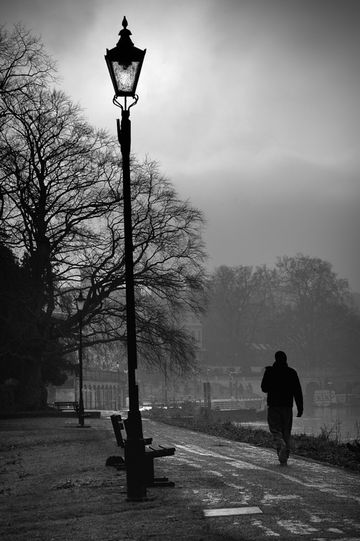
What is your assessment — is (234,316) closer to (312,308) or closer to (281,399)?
(312,308)

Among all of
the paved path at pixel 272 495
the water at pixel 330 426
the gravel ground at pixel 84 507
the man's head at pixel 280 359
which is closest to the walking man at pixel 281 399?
the man's head at pixel 280 359

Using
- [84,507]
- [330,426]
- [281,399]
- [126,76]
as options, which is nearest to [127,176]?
[126,76]

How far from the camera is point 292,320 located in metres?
135

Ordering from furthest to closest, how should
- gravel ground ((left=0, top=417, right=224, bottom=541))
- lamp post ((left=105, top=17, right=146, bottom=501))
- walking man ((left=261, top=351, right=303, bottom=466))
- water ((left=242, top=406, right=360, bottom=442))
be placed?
water ((left=242, top=406, right=360, bottom=442))
walking man ((left=261, top=351, right=303, bottom=466))
lamp post ((left=105, top=17, right=146, bottom=501))
gravel ground ((left=0, top=417, right=224, bottom=541))

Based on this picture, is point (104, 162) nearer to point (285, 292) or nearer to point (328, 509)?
point (328, 509)

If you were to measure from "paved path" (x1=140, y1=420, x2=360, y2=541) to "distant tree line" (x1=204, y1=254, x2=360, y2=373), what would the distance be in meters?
116

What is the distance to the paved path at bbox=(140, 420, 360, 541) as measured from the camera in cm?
726

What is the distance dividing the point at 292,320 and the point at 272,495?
127 metres

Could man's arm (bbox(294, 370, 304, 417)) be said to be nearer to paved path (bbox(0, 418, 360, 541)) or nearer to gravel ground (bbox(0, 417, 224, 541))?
paved path (bbox(0, 418, 360, 541))

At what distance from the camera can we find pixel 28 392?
47.4 metres

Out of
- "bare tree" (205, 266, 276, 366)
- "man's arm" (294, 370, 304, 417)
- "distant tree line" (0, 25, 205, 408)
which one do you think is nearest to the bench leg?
"man's arm" (294, 370, 304, 417)

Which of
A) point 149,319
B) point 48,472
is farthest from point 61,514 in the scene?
point 149,319

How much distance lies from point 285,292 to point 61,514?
131m

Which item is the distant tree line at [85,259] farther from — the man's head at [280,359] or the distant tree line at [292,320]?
the distant tree line at [292,320]
